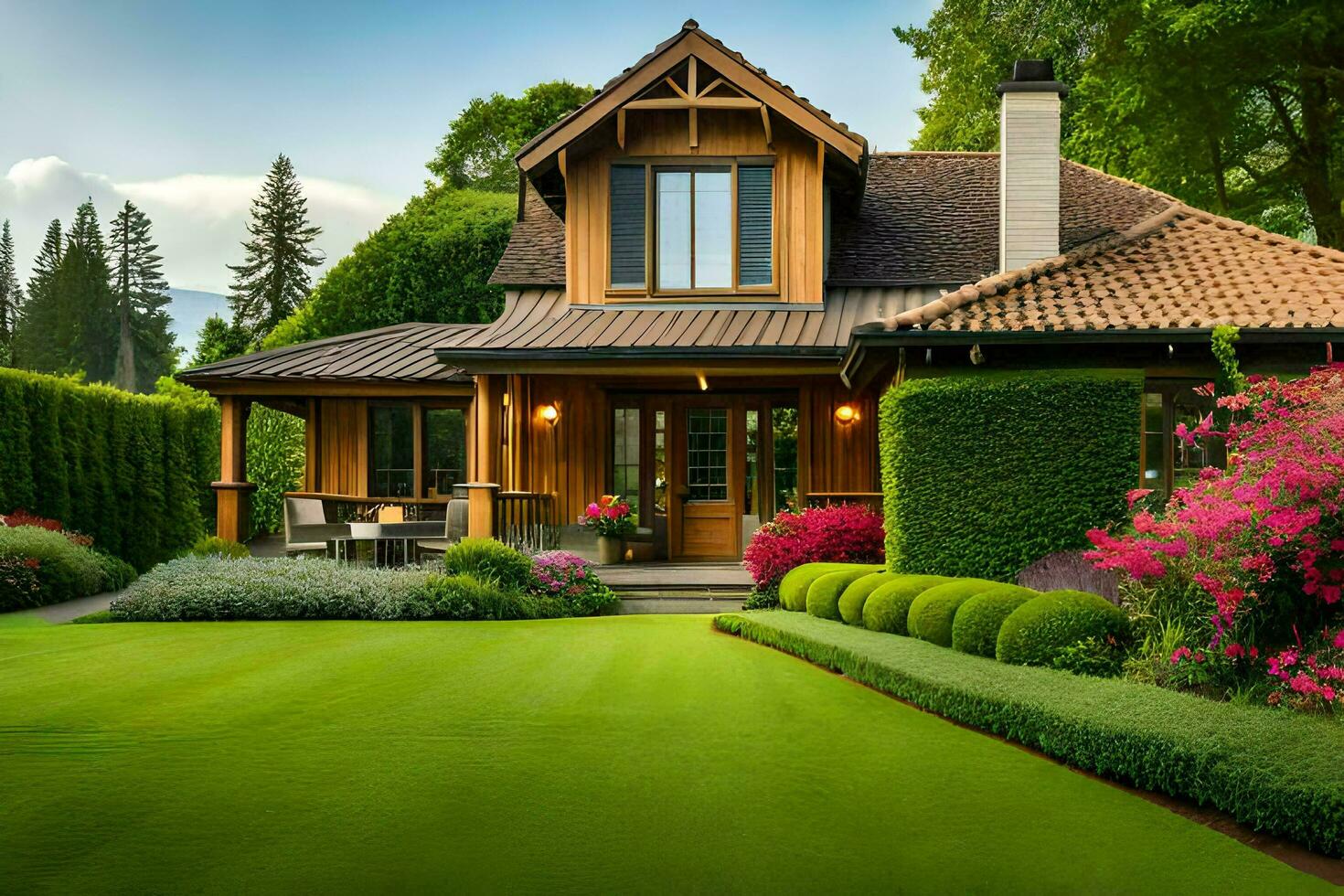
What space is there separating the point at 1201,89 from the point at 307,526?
58.6 feet

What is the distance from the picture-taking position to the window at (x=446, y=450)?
19.8 metres

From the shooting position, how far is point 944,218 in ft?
61.2

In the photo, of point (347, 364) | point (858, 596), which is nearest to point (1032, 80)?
point (858, 596)

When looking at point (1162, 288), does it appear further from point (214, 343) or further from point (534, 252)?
point (214, 343)

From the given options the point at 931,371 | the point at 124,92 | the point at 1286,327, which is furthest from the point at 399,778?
the point at 124,92

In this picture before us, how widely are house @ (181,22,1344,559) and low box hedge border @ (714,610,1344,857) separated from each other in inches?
247

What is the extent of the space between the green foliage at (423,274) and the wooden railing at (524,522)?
682 inches

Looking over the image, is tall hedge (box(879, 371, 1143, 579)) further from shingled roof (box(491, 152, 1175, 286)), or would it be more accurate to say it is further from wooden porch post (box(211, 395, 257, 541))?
wooden porch post (box(211, 395, 257, 541))

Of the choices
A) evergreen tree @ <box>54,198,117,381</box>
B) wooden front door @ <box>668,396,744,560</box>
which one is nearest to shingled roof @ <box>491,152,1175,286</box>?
wooden front door @ <box>668,396,744,560</box>

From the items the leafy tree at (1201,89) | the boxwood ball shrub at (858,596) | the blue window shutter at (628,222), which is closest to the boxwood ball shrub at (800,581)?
the boxwood ball shrub at (858,596)

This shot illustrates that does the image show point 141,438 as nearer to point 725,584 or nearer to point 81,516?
point 81,516

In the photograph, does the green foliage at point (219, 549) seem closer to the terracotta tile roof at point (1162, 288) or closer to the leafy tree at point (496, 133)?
the terracotta tile roof at point (1162, 288)

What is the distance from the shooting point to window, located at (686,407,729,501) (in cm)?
1741

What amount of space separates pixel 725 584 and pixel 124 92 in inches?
701
